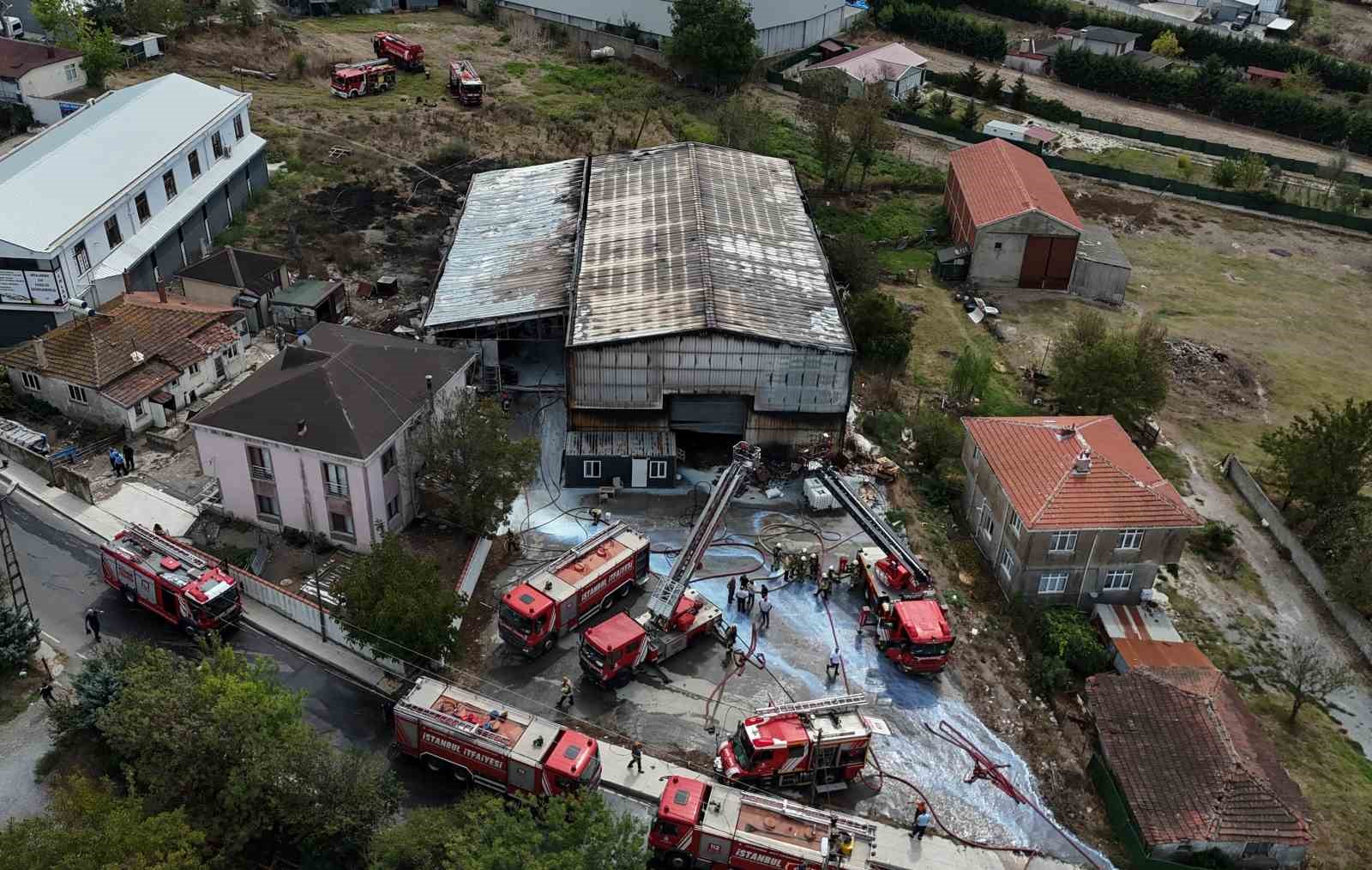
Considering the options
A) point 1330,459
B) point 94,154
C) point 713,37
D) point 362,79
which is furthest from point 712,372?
point 713,37

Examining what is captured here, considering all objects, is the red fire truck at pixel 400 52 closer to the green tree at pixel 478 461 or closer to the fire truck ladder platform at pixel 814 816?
the green tree at pixel 478 461

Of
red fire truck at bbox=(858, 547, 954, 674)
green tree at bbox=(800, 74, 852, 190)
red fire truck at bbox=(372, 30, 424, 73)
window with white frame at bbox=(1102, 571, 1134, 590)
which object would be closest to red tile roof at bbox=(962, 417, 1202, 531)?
window with white frame at bbox=(1102, 571, 1134, 590)

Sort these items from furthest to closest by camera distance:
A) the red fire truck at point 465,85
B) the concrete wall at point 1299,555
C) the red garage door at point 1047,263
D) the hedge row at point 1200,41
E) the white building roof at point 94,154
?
the hedge row at point 1200,41
the red fire truck at point 465,85
the red garage door at point 1047,263
the white building roof at point 94,154
the concrete wall at point 1299,555

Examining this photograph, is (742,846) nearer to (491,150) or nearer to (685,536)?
(685,536)

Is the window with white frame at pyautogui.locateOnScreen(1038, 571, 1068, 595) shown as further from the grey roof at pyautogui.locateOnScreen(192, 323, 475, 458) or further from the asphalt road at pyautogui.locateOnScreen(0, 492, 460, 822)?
the grey roof at pyautogui.locateOnScreen(192, 323, 475, 458)

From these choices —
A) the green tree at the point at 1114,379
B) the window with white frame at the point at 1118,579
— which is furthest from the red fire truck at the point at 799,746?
the green tree at the point at 1114,379

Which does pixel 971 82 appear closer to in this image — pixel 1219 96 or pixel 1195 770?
pixel 1219 96

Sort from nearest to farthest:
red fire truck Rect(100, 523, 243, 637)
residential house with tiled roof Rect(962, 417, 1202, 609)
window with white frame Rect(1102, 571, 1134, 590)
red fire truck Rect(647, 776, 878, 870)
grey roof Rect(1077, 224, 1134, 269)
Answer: red fire truck Rect(647, 776, 878, 870) → red fire truck Rect(100, 523, 243, 637) → residential house with tiled roof Rect(962, 417, 1202, 609) → window with white frame Rect(1102, 571, 1134, 590) → grey roof Rect(1077, 224, 1134, 269)
